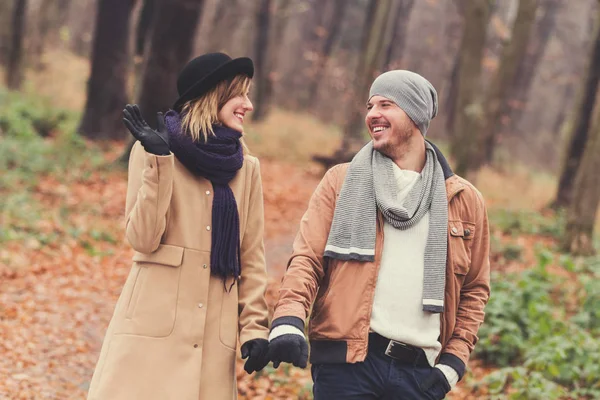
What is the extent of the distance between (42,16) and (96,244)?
15.4 metres

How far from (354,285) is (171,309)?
0.87 metres

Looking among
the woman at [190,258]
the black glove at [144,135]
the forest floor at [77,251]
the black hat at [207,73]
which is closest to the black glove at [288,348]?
the woman at [190,258]

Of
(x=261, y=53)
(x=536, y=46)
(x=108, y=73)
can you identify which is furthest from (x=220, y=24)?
(x=536, y=46)

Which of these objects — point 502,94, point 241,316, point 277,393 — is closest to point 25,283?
point 277,393

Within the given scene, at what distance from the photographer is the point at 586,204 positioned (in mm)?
10633

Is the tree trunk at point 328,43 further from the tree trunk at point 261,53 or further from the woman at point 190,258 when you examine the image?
the woman at point 190,258

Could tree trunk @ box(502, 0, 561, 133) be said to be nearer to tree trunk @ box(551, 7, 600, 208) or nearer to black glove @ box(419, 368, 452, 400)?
tree trunk @ box(551, 7, 600, 208)

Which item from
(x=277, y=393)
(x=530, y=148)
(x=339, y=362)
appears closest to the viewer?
(x=339, y=362)

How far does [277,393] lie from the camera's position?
6.02m

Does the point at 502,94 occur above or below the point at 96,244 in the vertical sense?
above

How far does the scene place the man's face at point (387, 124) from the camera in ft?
11.1

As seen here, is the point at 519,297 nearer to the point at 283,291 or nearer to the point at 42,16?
the point at 283,291

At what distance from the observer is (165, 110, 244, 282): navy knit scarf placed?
11.1 ft

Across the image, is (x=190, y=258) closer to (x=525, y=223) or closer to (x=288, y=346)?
(x=288, y=346)
